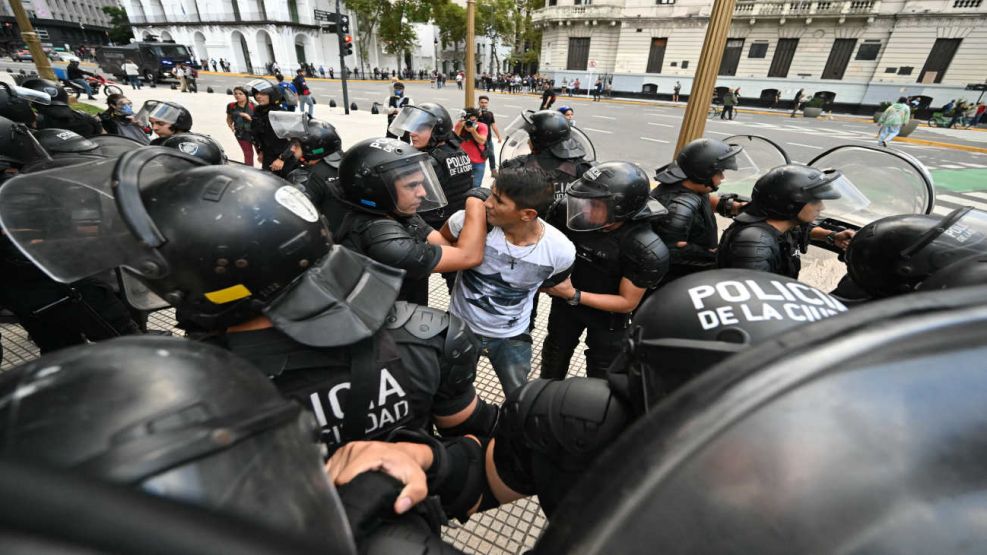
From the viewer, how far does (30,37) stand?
22.9 ft

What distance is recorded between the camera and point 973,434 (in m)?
0.41

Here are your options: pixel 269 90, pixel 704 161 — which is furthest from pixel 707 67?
pixel 269 90

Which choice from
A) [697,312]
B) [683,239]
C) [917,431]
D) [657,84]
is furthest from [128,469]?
[657,84]

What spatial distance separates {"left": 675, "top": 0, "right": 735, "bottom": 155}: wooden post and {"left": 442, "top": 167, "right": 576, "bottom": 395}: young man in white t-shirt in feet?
8.70

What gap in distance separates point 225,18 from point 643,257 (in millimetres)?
56022

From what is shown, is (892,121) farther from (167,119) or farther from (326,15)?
(326,15)

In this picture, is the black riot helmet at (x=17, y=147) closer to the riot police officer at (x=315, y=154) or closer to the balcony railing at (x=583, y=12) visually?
the riot police officer at (x=315, y=154)

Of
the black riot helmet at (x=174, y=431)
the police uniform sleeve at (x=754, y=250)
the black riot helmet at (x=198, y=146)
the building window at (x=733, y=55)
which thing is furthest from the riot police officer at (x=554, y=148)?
the building window at (x=733, y=55)

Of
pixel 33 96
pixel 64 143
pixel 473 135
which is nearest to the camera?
pixel 64 143

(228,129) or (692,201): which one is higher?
→ (692,201)

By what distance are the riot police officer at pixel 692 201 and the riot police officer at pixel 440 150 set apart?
179 cm

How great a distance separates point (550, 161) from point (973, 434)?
12.4 feet

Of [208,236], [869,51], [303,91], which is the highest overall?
[869,51]

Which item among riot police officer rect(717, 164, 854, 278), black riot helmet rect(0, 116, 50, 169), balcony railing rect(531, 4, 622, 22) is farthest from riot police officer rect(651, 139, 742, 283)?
balcony railing rect(531, 4, 622, 22)
